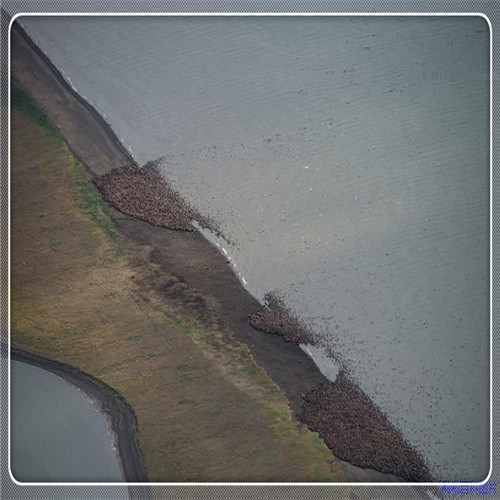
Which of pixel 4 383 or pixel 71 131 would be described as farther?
pixel 71 131

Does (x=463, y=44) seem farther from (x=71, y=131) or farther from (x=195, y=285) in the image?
(x=71, y=131)

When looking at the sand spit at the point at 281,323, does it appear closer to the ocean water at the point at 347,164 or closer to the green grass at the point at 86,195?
the ocean water at the point at 347,164

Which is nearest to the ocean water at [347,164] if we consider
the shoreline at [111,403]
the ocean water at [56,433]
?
the shoreline at [111,403]

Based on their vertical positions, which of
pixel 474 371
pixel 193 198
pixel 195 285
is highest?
pixel 193 198

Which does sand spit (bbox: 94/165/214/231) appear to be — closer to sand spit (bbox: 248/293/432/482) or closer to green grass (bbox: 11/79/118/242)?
green grass (bbox: 11/79/118/242)

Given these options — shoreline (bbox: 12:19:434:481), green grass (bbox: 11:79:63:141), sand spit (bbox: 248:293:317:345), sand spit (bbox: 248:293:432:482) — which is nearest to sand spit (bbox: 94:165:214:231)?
shoreline (bbox: 12:19:434:481)

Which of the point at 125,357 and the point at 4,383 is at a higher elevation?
the point at 4,383

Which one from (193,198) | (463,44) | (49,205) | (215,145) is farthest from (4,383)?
(463,44)
